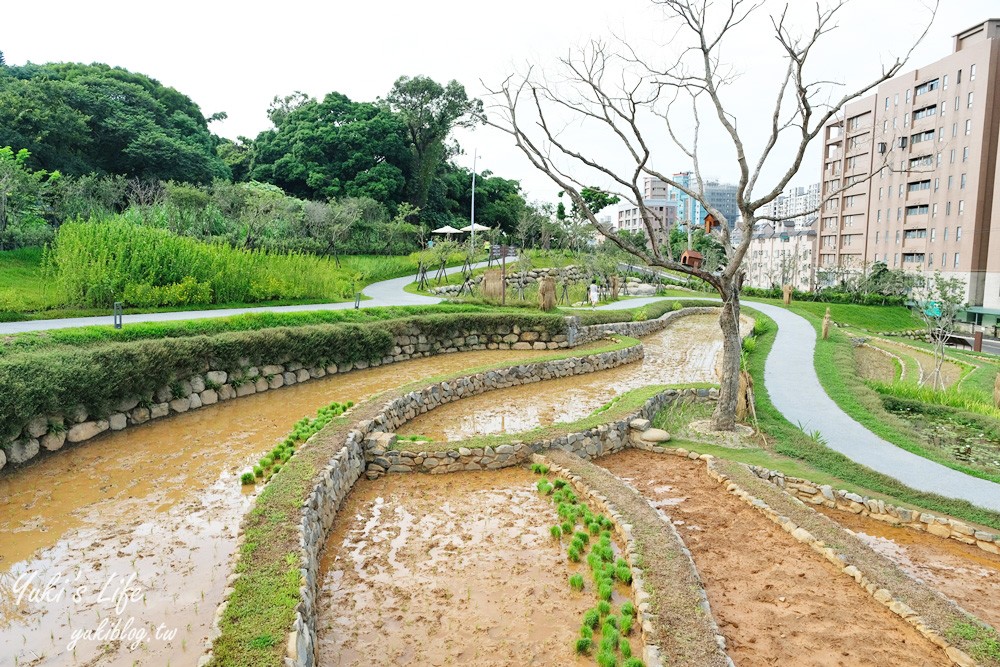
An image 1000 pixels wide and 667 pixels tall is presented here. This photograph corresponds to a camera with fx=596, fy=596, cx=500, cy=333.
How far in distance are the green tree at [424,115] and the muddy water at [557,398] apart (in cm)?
3431

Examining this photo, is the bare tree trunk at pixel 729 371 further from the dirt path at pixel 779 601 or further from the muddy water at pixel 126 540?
the muddy water at pixel 126 540

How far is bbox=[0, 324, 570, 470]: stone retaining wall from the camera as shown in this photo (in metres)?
8.45

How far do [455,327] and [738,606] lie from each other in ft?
45.1

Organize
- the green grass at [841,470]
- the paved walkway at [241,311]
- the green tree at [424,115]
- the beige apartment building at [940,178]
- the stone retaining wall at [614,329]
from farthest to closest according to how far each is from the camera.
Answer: the green tree at [424,115]
the beige apartment building at [940,178]
the stone retaining wall at [614,329]
the paved walkway at [241,311]
the green grass at [841,470]

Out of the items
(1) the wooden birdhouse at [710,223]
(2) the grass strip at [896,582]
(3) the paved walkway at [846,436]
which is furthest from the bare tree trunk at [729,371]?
(2) the grass strip at [896,582]

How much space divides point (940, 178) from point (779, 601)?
50.3m

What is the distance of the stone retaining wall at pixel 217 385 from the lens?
8.45 meters

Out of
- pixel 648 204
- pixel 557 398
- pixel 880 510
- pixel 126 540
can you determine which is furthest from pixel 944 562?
pixel 648 204

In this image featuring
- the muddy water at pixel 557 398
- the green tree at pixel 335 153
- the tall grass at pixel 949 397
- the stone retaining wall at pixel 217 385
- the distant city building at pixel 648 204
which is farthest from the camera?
the distant city building at pixel 648 204

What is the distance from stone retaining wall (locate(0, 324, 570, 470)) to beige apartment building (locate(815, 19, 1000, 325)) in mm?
28994

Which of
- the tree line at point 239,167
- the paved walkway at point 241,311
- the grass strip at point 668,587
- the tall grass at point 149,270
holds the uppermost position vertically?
the tree line at point 239,167

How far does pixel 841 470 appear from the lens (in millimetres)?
8461

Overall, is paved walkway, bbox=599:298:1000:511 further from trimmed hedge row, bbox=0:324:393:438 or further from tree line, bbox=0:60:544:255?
tree line, bbox=0:60:544:255

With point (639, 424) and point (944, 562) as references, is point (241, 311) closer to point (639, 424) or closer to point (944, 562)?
point (639, 424)
